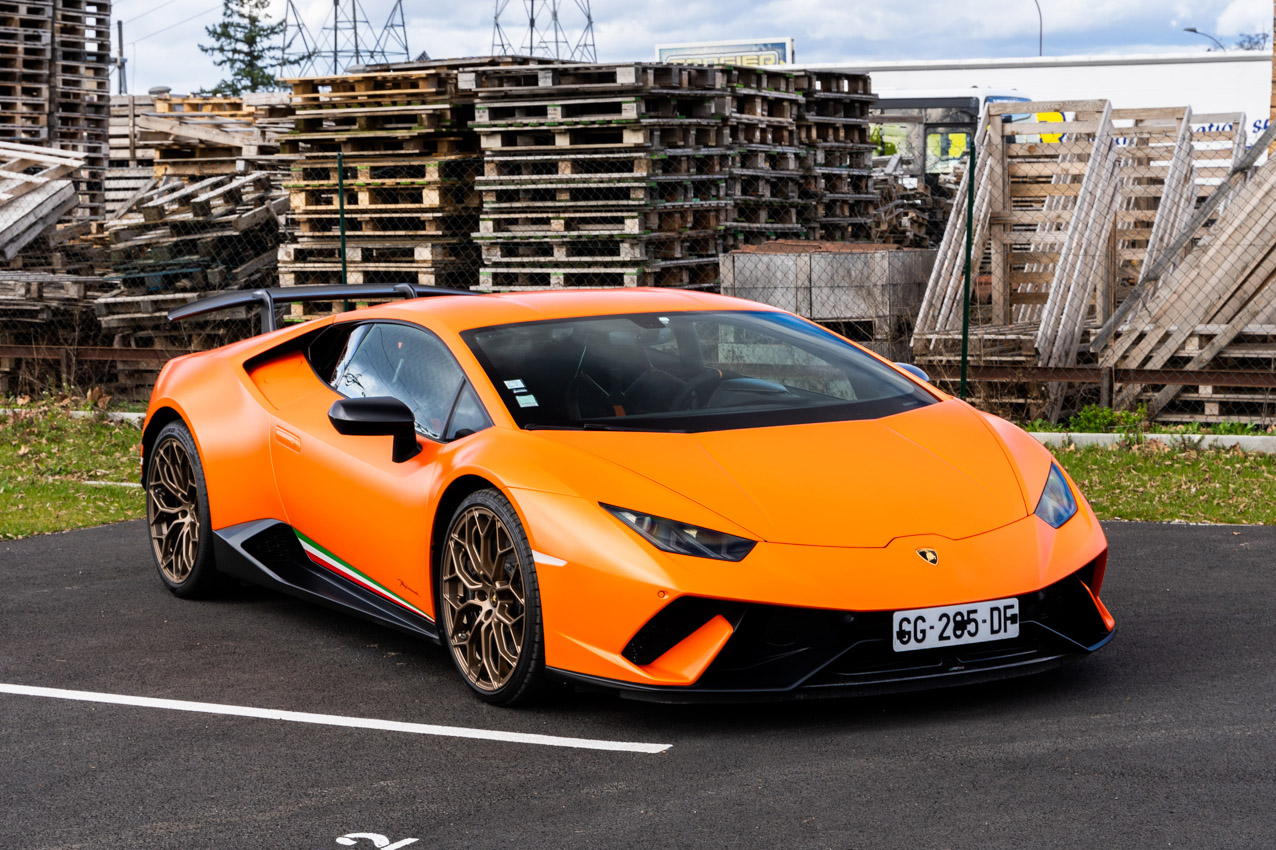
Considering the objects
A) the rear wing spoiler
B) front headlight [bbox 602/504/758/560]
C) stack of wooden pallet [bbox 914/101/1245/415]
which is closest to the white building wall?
stack of wooden pallet [bbox 914/101/1245/415]

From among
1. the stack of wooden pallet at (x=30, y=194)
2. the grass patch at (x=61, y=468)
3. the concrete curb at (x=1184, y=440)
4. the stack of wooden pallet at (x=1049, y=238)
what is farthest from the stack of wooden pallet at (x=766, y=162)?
the stack of wooden pallet at (x=30, y=194)

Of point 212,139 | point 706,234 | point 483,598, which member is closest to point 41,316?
point 212,139

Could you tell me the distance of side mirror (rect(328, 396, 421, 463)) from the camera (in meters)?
5.20

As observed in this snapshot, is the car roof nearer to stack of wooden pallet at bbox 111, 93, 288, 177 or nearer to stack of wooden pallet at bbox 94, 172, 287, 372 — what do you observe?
stack of wooden pallet at bbox 94, 172, 287, 372

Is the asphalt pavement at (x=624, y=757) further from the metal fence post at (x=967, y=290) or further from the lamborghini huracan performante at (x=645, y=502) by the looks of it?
the metal fence post at (x=967, y=290)

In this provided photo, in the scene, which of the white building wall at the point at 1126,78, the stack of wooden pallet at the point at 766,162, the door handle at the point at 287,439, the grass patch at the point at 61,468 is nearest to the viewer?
the door handle at the point at 287,439

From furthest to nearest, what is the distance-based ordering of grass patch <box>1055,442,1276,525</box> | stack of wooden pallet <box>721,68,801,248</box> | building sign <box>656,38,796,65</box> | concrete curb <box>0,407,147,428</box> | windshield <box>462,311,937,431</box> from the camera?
building sign <box>656,38,796,65</box>, stack of wooden pallet <box>721,68,801,248</box>, concrete curb <box>0,407,147,428</box>, grass patch <box>1055,442,1276,525</box>, windshield <box>462,311,937,431</box>

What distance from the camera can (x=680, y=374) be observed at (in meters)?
5.52

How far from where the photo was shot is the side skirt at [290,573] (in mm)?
5438

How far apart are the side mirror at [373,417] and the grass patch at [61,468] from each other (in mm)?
4274

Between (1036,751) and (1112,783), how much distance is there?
0.28m

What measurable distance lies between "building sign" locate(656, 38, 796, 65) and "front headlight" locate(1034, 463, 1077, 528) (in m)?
36.1

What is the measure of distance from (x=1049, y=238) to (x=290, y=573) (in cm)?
890

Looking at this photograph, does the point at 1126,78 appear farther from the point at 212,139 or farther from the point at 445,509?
the point at 445,509
